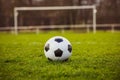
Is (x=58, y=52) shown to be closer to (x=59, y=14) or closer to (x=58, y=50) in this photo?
(x=58, y=50)

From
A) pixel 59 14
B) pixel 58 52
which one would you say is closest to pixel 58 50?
pixel 58 52

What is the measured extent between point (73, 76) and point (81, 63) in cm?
159

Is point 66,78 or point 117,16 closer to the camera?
point 66,78

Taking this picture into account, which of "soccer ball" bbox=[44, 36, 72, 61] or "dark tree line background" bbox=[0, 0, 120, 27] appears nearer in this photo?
"soccer ball" bbox=[44, 36, 72, 61]

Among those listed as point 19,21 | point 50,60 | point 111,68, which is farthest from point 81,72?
point 19,21

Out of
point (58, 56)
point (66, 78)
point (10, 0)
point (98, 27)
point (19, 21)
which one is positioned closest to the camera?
point (66, 78)

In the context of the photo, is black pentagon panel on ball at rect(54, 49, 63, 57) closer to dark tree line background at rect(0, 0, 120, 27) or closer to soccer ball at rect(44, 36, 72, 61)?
soccer ball at rect(44, 36, 72, 61)

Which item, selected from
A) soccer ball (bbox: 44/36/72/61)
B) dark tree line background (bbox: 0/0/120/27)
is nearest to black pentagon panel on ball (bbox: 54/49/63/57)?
soccer ball (bbox: 44/36/72/61)

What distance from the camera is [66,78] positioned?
5.89 meters

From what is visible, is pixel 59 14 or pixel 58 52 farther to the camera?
pixel 59 14

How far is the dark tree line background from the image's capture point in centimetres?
4247

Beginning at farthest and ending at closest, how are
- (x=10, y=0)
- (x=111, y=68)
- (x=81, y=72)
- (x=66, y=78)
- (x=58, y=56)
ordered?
1. (x=10, y=0)
2. (x=58, y=56)
3. (x=111, y=68)
4. (x=81, y=72)
5. (x=66, y=78)

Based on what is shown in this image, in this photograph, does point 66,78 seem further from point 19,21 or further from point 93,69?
point 19,21

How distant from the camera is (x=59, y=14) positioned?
136 feet
